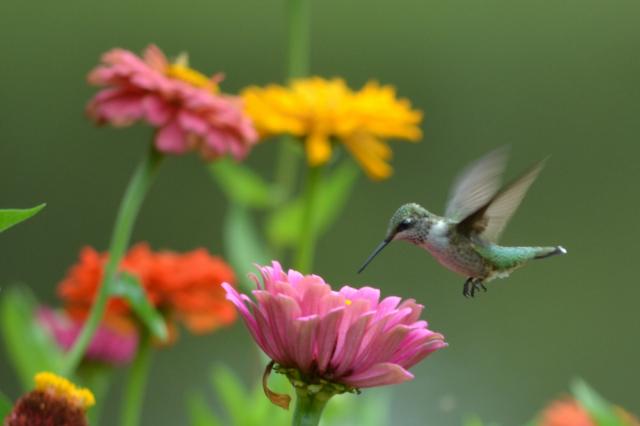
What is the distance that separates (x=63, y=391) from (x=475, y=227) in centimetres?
30

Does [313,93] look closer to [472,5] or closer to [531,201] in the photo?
[531,201]

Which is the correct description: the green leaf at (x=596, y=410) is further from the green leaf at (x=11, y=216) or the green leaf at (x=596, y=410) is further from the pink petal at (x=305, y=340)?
the green leaf at (x=11, y=216)

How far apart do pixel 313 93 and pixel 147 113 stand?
0.94 ft

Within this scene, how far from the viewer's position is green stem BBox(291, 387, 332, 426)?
589 millimetres

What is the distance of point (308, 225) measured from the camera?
1.09m

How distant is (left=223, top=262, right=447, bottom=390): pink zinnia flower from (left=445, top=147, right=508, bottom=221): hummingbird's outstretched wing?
0.69ft

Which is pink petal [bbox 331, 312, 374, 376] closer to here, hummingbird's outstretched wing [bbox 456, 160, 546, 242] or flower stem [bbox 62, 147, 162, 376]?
hummingbird's outstretched wing [bbox 456, 160, 546, 242]

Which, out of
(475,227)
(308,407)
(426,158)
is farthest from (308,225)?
(426,158)

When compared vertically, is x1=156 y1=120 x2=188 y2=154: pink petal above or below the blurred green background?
above

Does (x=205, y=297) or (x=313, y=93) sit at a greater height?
(x=313, y=93)

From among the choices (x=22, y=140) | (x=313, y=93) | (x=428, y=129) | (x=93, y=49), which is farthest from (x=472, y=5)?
(x=313, y=93)

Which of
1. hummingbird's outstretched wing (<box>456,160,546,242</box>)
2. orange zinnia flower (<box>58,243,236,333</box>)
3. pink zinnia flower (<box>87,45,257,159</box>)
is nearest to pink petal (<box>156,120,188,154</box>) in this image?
pink zinnia flower (<box>87,45,257,159</box>)

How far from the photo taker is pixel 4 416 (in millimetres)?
592

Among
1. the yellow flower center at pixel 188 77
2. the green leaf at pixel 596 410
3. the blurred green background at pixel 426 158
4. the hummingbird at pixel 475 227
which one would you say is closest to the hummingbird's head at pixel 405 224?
the hummingbird at pixel 475 227
